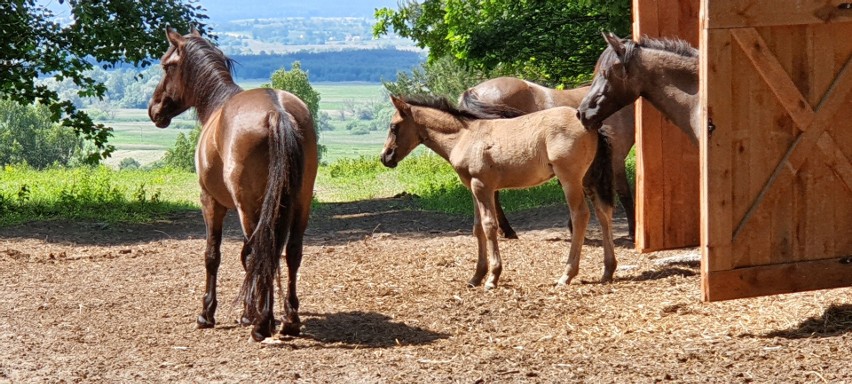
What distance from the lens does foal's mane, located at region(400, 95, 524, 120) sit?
28.7 feet

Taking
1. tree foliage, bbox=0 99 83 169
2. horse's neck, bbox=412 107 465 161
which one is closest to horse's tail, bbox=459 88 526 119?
horse's neck, bbox=412 107 465 161

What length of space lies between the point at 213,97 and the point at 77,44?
7.22 meters

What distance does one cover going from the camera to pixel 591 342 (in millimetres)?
6281

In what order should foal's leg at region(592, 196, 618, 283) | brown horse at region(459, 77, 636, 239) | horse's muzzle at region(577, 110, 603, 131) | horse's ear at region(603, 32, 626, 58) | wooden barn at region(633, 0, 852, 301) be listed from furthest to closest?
brown horse at region(459, 77, 636, 239), foal's leg at region(592, 196, 618, 283), horse's muzzle at region(577, 110, 603, 131), horse's ear at region(603, 32, 626, 58), wooden barn at region(633, 0, 852, 301)

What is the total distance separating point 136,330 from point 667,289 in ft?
12.8

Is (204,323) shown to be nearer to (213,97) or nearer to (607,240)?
(213,97)

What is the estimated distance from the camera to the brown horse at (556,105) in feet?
33.9

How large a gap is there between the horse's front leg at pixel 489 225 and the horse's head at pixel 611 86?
1.04 meters

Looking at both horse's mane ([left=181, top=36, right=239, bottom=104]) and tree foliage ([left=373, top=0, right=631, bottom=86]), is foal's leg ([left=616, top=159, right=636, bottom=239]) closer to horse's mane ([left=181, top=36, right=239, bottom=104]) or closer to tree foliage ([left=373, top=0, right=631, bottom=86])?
tree foliage ([left=373, top=0, right=631, bottom=86])

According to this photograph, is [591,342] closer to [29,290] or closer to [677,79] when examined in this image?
[677,79]

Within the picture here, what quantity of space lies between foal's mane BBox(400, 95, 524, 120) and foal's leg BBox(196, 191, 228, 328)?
225 cm

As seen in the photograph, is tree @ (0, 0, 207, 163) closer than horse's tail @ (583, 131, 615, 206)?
No

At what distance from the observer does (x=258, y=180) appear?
6496 mm

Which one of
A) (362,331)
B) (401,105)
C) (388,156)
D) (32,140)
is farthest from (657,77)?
(32,140)
